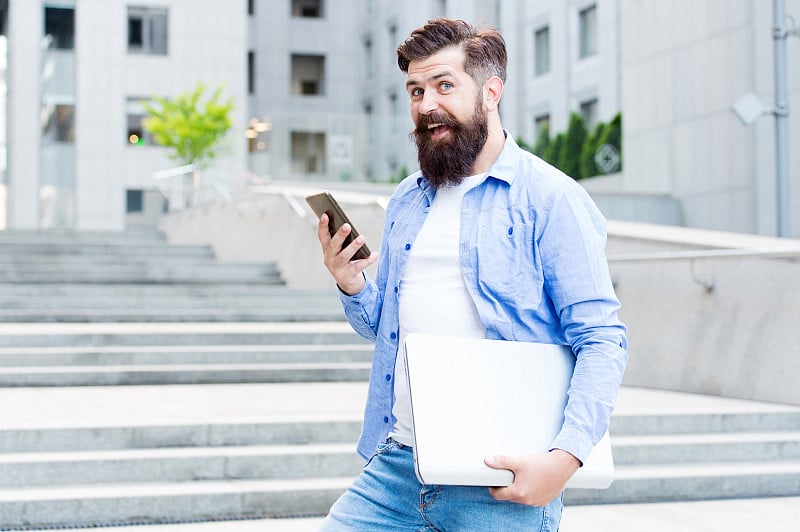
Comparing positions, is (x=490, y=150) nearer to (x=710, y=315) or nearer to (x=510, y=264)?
(x=510, y=264)

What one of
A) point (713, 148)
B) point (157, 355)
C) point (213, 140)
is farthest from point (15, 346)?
point (213, 140)

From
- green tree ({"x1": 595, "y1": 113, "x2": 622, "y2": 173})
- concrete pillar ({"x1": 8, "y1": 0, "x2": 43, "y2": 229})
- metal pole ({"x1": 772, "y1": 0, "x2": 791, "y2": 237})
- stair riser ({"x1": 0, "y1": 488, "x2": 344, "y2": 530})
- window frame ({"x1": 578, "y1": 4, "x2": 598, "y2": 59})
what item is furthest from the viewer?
concrete pillar ({"x1": 8, "y1": 0, "x2": 43, "y2": 229})

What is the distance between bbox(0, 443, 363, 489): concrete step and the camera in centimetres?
571

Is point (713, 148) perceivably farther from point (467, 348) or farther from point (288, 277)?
point (467, 348)

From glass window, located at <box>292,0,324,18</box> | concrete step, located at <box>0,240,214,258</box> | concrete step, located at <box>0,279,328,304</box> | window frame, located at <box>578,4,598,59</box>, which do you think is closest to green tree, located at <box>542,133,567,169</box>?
window frame, located at <box>578,4,598,59</box>

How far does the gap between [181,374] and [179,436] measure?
2.46m

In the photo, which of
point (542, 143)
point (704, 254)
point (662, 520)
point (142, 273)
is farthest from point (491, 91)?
point (542, 143)

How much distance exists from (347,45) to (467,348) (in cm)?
4412

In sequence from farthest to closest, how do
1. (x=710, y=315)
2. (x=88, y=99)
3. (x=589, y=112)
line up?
(x=88, y=99), (x=589, y=112), (x=710, y=315)

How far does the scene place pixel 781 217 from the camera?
15062 mm

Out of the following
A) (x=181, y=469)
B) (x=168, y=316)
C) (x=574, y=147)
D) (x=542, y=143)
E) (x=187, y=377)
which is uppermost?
(x=542, y=143)

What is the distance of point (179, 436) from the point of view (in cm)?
617

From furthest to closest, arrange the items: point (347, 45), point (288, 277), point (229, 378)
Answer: point (347, 45)
point (288, 277)
point (229, 378)

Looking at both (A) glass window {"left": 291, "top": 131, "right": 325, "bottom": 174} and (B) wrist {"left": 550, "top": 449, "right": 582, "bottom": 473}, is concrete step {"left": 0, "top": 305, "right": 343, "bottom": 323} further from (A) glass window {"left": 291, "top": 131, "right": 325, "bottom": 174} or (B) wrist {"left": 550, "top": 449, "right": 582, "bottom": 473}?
(A) glass window {"left": 291, "top": 131, "right": 325, "bottom": 174}
